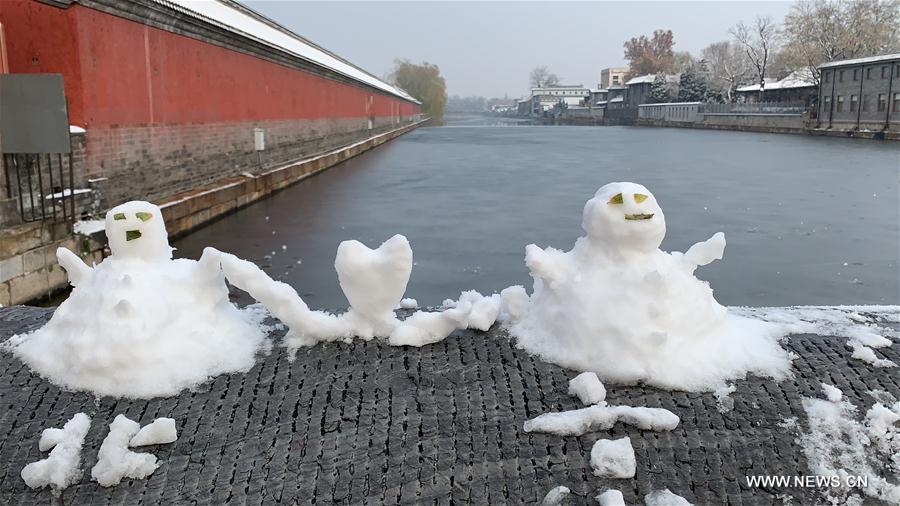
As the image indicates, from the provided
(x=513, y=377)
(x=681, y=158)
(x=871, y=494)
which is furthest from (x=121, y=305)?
(x=681, y=158)

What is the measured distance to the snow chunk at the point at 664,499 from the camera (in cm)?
163

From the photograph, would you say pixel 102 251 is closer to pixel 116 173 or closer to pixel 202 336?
pixel 116 173

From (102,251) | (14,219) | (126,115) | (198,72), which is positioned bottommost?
(102,251)

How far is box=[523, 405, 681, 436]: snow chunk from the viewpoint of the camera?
181 centimetres

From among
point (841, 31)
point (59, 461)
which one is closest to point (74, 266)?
point (59, 461)

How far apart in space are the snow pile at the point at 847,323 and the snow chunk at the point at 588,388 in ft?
2.56

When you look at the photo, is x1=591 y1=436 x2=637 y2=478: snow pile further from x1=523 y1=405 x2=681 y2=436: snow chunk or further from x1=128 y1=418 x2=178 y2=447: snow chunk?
x1=128 y1=418 x2=178 y2=447: snow chunk

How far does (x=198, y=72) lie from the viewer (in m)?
11.1

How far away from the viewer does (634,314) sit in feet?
6.87

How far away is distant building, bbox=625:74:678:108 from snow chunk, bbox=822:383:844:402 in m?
58.1

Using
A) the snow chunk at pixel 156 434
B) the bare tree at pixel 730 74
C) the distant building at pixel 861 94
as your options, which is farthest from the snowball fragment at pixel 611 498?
the bare tree at pixel 730 74

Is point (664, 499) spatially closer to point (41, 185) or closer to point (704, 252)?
point (704, 252)

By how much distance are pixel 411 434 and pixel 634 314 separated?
758 mm

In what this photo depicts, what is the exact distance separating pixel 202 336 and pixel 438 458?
2.88 ft
